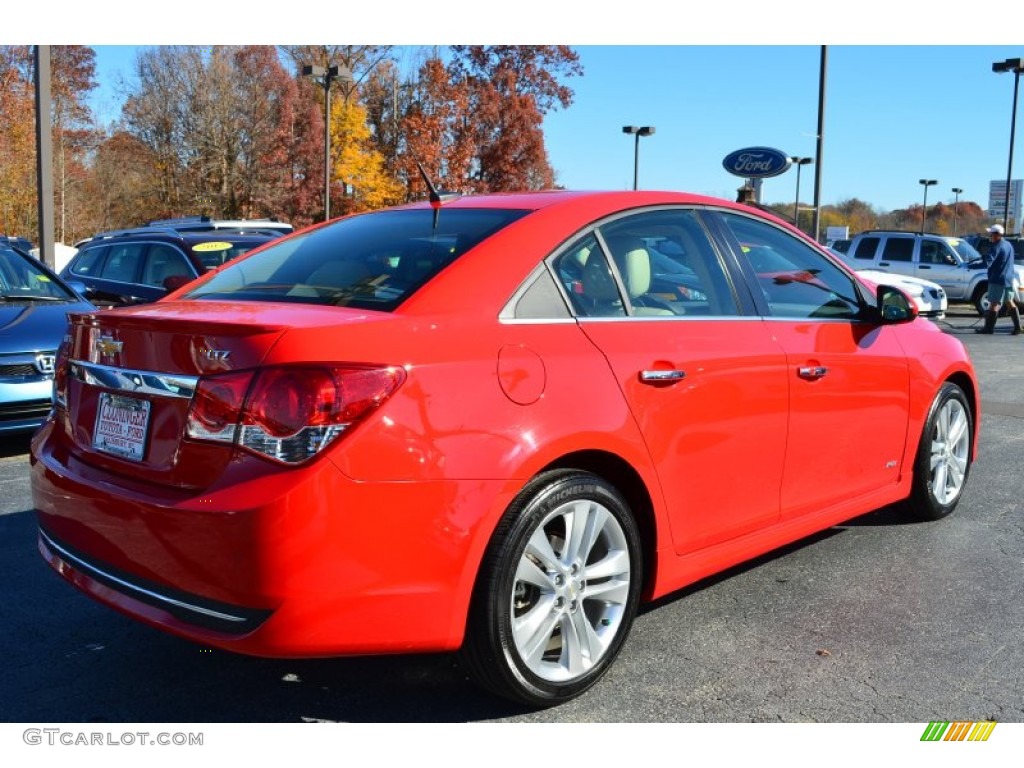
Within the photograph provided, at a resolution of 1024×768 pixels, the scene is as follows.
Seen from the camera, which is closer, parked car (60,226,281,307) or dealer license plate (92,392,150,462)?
dealer license plate (92,392,150,462)

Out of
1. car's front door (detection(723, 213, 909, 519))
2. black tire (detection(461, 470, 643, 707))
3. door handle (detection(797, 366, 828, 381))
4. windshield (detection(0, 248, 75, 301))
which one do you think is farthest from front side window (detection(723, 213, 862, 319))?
windshield (detection(0, 248, 75, 301))

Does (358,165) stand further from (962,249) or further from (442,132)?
(962,249)

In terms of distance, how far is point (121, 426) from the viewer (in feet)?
9.62

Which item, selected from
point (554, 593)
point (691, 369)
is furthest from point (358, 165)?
point (554, 593)

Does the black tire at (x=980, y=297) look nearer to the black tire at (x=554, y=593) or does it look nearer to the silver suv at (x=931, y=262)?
the silver suv at (x=931, y=262)

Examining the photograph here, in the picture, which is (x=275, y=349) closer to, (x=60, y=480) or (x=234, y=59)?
(x=60, y=480)

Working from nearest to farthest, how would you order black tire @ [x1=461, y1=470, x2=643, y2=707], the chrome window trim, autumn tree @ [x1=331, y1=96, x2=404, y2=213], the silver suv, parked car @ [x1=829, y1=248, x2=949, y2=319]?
the chrome window trim < black tire @ [x1=461, y1=470, x2=643, y2=707] < parked car @ [x1=829, y1=248, x2=949, y2=319] < the silver suv < autumn tree @ [x1=331, y1=96, x2=404, y2=213]

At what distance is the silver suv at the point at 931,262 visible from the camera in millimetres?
22562

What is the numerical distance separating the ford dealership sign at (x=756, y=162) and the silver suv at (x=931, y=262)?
134 inches

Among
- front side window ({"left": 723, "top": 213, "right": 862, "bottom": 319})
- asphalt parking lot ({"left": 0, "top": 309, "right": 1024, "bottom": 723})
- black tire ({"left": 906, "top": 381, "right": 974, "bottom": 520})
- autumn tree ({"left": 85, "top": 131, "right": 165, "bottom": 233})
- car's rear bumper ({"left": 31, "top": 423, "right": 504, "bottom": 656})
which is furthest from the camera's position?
autumn tree ({"left": 85, "top": 131, "right": 165, "bottom": 233})

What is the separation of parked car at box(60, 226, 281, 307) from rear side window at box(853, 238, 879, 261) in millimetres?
16527

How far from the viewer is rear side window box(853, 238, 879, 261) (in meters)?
23.1

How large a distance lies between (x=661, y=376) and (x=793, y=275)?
130cm

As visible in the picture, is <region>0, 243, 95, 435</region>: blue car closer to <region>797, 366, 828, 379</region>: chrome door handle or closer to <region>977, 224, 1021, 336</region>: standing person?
<region>797, 366, 828, 379</region>: chrome door handle
